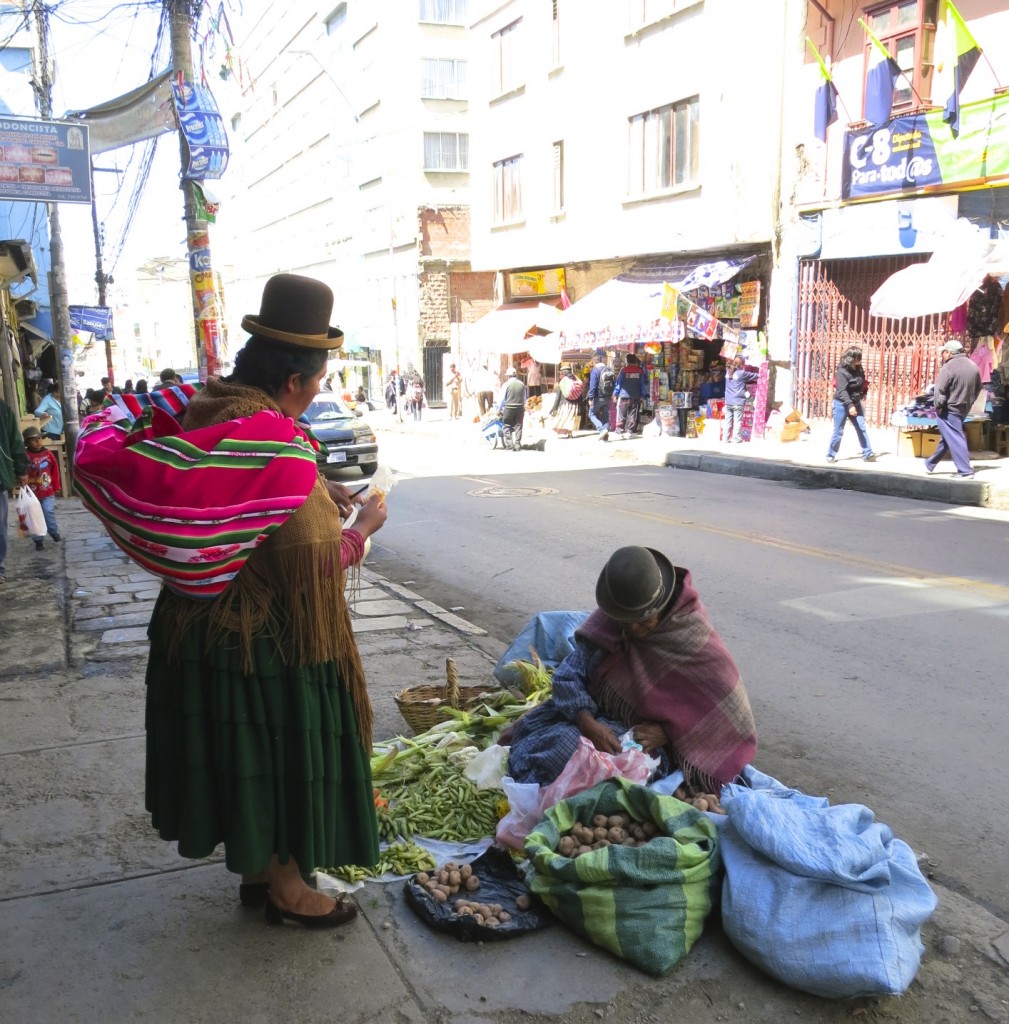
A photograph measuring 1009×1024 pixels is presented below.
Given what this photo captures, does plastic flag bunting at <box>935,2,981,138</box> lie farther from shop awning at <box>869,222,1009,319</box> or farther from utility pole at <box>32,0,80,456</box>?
utility pole at <box>32,0,80,456</box>

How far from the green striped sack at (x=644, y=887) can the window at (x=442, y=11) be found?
4069 centimetres

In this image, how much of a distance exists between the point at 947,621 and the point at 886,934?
14.2ft

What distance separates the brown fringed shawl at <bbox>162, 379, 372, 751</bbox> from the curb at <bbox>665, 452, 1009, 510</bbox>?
11.1 meters

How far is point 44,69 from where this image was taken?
15.9 m

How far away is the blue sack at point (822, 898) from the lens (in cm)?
267

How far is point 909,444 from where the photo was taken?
1538 centimetres

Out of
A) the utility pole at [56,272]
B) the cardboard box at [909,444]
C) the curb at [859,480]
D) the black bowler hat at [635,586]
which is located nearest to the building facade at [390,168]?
the utility pole at [56,272]

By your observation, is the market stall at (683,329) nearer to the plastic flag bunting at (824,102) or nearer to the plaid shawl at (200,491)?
the plastic flag bunting at (824,102)

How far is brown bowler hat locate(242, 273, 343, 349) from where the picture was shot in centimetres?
267

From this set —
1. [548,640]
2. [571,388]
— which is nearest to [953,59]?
[571,388]

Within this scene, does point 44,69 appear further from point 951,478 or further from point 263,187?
point 263,187

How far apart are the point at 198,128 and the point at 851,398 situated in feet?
33.2

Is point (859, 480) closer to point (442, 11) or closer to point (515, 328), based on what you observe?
point (515, 328)

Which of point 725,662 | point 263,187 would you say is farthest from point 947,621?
point 263,187
